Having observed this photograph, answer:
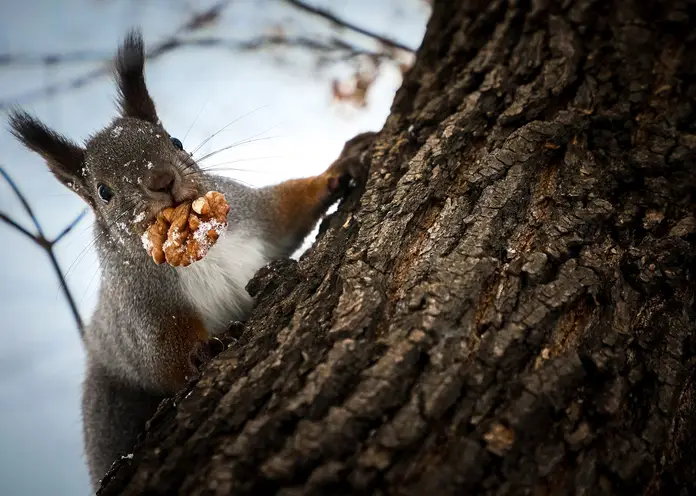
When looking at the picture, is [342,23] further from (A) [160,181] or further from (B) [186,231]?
(B) [186,231]

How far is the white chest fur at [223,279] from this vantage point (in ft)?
7.58

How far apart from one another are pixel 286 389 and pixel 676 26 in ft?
4.83

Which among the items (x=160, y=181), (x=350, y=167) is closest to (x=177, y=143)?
(x=160, y=181)

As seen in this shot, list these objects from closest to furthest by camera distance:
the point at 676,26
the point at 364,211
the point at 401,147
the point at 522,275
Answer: the point at 522,275, the point at 676,26, the point at 364,211, the point at 401,147

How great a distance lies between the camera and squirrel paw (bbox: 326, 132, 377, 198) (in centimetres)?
214

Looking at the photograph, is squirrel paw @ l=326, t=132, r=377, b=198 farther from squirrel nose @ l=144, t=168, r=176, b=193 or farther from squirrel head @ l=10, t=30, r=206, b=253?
squirrel nose @ l=144, t=168, r=176, b=193

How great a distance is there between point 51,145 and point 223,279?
3.37 feet

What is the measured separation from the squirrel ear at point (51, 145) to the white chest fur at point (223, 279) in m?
0.75

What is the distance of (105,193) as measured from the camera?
224 cm

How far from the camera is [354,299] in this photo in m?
1.30

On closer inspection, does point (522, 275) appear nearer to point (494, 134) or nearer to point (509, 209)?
point (509, 209)

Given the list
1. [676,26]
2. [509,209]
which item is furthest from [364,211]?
[676,26]

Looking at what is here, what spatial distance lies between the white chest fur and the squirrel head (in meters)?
0.33

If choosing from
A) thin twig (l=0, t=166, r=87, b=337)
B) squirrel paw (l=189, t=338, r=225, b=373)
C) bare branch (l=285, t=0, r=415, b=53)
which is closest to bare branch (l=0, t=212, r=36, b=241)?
thin twig (l=0, t=166, r=87, b=337)
